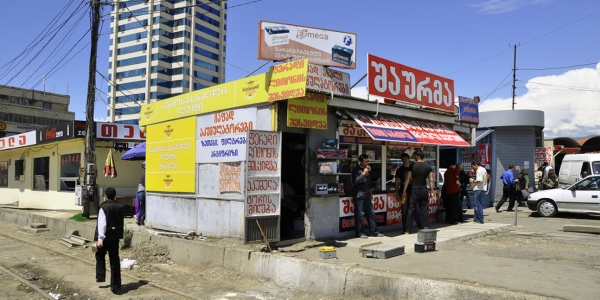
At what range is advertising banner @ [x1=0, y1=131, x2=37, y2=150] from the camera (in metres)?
21.8

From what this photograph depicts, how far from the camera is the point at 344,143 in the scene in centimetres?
1002

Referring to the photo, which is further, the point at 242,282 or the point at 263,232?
the point at 263,232

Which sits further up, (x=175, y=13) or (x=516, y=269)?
(x=175, y=13)

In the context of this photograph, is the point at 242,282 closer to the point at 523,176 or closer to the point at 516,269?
the point at 516,269

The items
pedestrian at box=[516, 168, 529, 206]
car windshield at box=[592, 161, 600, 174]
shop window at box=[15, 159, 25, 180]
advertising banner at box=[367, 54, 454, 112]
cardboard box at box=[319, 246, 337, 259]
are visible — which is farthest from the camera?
shop window at box=[15, 159, 25, 180]

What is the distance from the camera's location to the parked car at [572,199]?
14.8 metres

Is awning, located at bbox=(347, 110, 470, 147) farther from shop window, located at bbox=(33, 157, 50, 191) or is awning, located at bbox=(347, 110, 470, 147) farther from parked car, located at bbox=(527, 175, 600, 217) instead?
shop window, located at bbox=(33, 157, 50, 191)

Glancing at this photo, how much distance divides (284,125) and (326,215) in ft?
6.82

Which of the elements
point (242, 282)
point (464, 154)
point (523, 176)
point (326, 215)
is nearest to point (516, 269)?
point (326, 215)

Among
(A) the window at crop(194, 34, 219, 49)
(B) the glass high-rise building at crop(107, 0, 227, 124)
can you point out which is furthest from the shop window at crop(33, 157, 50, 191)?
(A) the window at crop(194, 34, 219, 49)

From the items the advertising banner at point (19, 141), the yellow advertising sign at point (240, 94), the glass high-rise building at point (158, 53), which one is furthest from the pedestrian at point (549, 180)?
the glass high-rise building at point (158, 53)

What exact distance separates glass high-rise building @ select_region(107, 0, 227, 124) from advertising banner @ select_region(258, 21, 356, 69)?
8355 centimetres

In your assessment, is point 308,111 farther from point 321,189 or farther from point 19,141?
point 19,141

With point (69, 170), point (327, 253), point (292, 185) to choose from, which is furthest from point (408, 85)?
point (69, 170)
